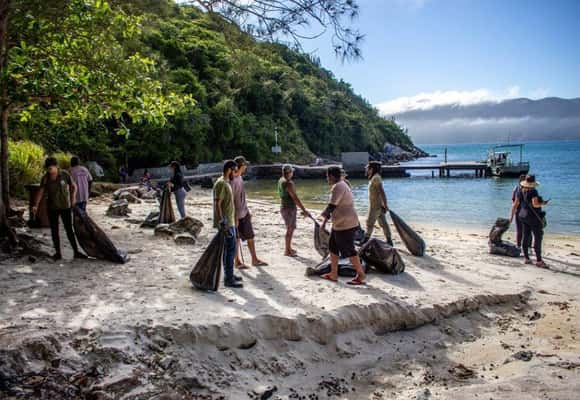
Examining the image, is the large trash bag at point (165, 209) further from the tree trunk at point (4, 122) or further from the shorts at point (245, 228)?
the shorts at point (245, 228)

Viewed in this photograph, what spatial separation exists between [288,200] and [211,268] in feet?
8.69

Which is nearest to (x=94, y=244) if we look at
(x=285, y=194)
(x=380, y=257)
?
(x=285, y=194)

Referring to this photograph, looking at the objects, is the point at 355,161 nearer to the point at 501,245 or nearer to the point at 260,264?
the point at 501,245

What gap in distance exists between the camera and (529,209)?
820cm

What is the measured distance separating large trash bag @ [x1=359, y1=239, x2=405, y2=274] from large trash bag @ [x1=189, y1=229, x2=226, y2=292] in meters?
2.43

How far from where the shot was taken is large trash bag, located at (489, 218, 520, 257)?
9180mm

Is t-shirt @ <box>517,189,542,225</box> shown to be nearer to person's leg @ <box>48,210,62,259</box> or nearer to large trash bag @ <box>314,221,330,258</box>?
large trash bag @ <box>314,221,330,258</box>

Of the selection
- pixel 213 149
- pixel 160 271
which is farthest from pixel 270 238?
pixel 213 149

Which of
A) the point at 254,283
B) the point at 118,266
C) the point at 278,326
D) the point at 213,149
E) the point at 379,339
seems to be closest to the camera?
the point at 278,326

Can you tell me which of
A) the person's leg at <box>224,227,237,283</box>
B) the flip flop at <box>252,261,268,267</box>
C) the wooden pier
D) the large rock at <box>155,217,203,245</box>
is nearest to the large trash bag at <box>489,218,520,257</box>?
the flip flop at <box>252,261,268,267</box>

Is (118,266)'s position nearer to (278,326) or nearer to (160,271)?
(160,271)

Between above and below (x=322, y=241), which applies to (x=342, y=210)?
above

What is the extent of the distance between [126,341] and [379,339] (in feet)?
8.73

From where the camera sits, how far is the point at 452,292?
20.7 feet
